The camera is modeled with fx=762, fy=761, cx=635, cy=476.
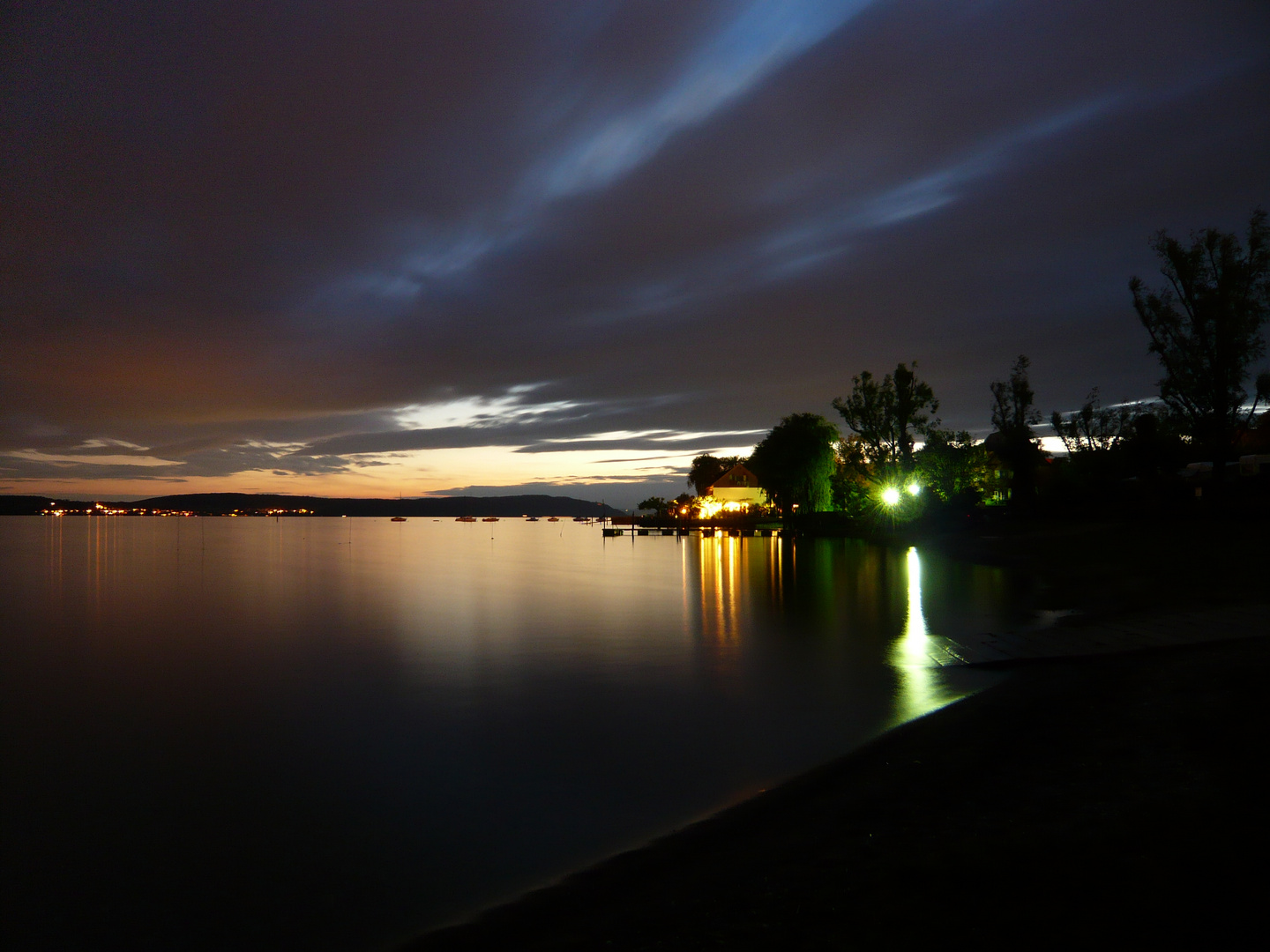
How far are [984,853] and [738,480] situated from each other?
337 feet

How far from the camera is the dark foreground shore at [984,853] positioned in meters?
4.82

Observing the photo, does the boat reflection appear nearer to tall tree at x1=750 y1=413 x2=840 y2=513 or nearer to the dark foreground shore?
the dark foreground shore

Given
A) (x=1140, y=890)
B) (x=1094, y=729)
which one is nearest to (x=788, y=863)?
(x=1140, y=890)

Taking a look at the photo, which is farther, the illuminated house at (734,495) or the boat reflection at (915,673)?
the illuminated house at (734,495)

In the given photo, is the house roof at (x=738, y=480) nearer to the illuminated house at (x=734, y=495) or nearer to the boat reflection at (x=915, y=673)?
the illuminated house at (x=734, y=495)

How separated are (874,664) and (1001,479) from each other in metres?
56.7

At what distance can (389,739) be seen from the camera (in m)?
12.7

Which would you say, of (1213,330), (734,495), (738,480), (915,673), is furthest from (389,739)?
(738,480)

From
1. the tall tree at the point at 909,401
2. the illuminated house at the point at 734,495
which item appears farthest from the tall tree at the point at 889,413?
the illuminated house at the point at 734,495

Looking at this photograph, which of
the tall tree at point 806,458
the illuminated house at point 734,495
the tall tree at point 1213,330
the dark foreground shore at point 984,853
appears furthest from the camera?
the illuminated house at point 734,495

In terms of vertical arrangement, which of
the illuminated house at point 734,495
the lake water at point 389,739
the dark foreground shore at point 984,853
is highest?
the illuminated house at point 734,495

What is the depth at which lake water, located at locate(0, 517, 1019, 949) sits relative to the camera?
24.1 feet

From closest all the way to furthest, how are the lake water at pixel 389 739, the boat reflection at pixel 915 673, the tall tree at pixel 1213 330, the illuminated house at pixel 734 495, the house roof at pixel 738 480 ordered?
the lake water at pixel 389 739
the boat reflection at pixel 915 673
the tall tree at pixel 1213 330
the illuminated house at pixel 734 495
the house roof at pixel 738 480

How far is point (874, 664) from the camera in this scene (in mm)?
16594
